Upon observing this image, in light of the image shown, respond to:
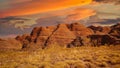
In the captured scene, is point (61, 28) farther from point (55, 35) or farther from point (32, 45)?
point (32, 45)

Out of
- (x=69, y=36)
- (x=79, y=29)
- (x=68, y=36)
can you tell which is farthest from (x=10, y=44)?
(x=79, y=29)

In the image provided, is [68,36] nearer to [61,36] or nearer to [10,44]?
[61,36]

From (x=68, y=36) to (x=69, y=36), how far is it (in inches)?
17.2

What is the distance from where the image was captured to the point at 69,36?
120 m

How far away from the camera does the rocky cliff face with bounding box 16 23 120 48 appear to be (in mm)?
102062

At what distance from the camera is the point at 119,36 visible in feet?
324

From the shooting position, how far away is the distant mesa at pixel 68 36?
102m

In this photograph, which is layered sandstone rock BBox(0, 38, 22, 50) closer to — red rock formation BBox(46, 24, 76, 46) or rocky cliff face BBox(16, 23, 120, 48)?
rocky cliff face BBox(16, 23, 120, 48)

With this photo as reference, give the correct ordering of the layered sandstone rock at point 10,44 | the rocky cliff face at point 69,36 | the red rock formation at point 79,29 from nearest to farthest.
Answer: the rocky cliff face at point 69,36
the layered sandstone rock at point 10,44
the red rock formation at point 79,29

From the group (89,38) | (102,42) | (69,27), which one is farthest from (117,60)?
(69,27)

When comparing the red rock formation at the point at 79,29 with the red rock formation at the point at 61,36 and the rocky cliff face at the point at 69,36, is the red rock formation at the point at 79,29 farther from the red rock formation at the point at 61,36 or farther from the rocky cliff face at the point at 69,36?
the red rock formation at the point at 61,36

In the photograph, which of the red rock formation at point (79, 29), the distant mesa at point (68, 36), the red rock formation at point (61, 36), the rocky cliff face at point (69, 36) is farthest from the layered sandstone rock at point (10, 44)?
the red rock formation at point (79, 29)

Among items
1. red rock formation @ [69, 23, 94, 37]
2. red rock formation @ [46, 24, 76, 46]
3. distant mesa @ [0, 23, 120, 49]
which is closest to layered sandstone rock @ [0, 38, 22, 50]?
distant mesa @ [0, 23, 120, 49]

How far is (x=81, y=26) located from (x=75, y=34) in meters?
5.23
